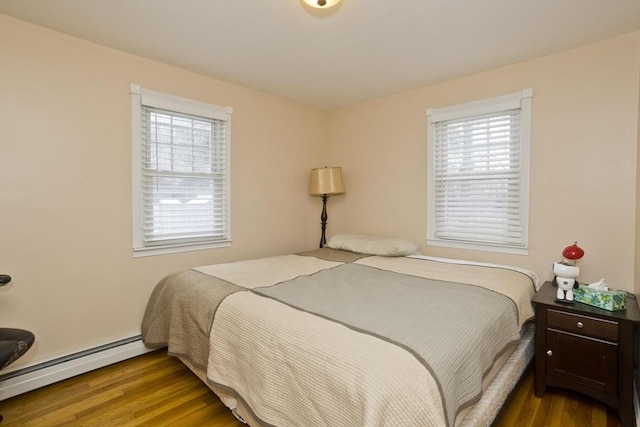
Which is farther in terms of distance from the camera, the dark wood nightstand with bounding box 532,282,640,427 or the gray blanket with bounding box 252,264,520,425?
the dark wood nightstand with bounding box 532,282,640,427

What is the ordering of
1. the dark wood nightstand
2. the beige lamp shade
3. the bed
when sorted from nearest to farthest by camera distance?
the bed < the dark wood nightstand < the beige lamp shade

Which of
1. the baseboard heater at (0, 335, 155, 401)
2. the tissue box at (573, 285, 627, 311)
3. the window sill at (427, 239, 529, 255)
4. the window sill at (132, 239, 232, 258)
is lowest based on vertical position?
the baseboard heater at (0, 335, 155, 401)

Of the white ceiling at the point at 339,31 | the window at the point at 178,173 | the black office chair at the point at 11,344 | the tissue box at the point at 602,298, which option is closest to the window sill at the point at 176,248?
the window at the point at 178,173

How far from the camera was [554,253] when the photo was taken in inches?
92.2

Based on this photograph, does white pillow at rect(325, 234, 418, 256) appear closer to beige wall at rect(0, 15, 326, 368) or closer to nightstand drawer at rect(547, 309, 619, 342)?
nightstand drawer at rect(547, 309, 619, 342)

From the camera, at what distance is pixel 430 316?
1389mm

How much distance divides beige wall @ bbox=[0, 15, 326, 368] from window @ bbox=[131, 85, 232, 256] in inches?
3.3

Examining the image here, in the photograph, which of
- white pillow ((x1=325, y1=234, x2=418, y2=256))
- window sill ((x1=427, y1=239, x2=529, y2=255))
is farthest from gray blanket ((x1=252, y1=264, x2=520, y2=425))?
window sill ((x1=427, y1=239, x2=529, y2=255))

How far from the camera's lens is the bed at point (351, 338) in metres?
1.01

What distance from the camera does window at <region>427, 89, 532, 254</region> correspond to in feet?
8.13

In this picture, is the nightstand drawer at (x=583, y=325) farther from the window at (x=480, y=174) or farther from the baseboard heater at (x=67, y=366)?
the baseboard heater at (x=67, y=366)

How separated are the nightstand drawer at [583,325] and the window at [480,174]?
77 cm

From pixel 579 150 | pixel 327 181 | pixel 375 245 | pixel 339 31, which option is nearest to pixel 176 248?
pixel 327 181

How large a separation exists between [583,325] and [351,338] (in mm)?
1499
